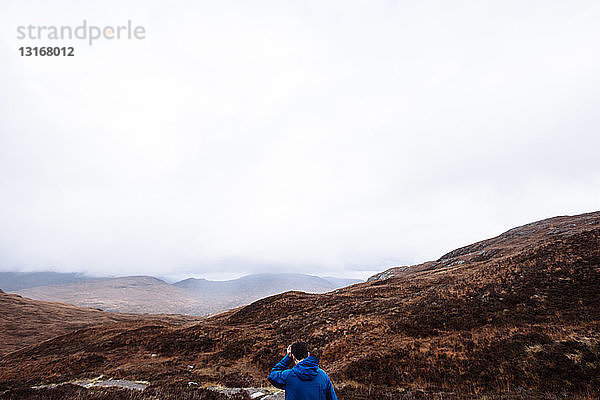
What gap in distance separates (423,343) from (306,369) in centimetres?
1639

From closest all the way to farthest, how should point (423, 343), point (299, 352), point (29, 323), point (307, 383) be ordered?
point (307, 383), point (299, 352), point (423, 343), point (29, 323)

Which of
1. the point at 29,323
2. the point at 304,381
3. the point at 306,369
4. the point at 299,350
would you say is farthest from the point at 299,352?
the point at 29,323

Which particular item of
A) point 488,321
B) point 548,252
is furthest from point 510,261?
point 488,321

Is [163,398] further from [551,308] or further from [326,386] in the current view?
[551,308]

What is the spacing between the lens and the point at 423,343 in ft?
59.4

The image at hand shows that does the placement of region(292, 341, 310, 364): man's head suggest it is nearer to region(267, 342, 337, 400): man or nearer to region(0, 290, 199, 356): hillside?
region(267, 342, 337, 400): man

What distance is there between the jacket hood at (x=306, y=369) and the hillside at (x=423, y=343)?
9394mm

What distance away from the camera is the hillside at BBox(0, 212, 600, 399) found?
1312 centimetres

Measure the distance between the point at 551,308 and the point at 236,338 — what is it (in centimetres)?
2817

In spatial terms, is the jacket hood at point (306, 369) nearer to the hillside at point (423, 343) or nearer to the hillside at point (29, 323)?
the hillside at point (423, 343)

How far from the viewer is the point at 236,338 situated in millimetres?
28953

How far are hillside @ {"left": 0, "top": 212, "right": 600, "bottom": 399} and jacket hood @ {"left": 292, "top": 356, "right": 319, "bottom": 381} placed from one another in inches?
370

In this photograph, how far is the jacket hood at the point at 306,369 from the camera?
5473 mm

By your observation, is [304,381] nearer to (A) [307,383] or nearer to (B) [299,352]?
(A) [307,383]
